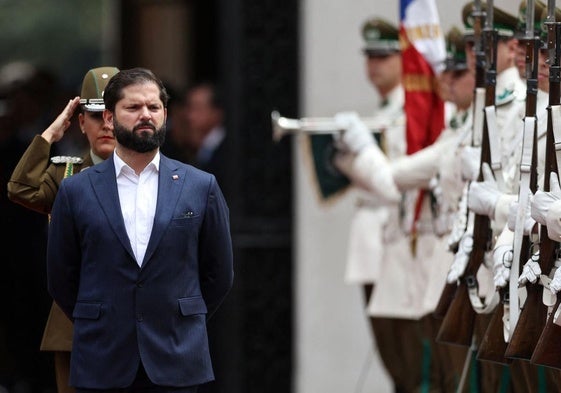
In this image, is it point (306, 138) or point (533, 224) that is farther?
point (306, 138)

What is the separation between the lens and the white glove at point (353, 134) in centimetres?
1219

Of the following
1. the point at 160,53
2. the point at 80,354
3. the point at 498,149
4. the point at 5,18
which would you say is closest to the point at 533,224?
the point at 498,149

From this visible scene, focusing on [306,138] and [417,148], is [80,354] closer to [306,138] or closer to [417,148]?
[417,148]

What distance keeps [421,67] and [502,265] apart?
334 centimetres

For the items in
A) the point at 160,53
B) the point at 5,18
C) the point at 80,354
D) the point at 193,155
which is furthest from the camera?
the point at 5,18

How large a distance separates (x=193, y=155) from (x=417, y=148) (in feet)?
10.1

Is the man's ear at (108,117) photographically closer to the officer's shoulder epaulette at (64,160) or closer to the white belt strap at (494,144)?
the officer's shoulder epaulette at (64,160)

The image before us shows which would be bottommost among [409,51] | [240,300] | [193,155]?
[240,300]

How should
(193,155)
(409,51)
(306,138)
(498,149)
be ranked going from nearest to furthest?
1. (498,149)
2. (409,51)
3. (306,138)
4. (193,155)

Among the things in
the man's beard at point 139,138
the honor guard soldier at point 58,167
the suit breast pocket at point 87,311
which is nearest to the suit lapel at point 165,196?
the man's beard at point 139,138

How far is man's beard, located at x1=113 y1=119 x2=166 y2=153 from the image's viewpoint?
785 cm

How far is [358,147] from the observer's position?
12.2 metres

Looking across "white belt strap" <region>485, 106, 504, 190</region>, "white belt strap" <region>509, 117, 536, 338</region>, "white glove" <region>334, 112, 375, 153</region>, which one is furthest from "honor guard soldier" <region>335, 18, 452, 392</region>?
"white belt strap" <region>509, 117, 536, 338</region>

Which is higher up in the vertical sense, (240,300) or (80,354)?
(80,354)
